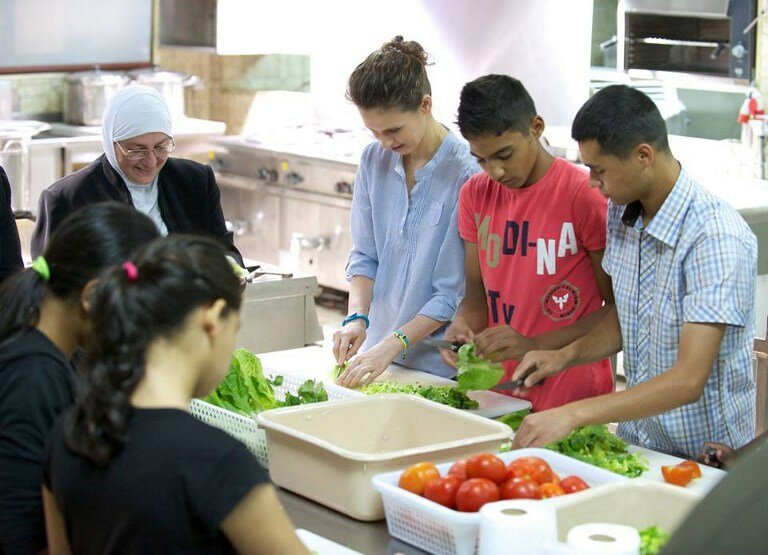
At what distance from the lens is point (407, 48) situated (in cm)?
322

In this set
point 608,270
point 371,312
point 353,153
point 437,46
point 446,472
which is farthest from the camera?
point 353,153

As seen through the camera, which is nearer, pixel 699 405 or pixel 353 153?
pixel 699 405

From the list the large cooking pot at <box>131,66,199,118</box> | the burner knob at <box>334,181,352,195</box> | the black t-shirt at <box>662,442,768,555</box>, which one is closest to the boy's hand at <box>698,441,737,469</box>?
the black t-shirt at <box>662,442,768,555</box>

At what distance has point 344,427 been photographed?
104 inches

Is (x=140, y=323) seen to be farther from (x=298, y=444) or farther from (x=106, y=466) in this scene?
(x=298, y=444)

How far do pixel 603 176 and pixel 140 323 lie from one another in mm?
1296

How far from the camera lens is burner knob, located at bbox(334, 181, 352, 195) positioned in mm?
6594

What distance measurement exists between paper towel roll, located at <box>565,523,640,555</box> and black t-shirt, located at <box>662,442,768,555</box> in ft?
1.58

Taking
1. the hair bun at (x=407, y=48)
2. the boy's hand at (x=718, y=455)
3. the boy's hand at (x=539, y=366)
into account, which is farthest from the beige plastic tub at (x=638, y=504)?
the hair bun at (x=407, y=48)

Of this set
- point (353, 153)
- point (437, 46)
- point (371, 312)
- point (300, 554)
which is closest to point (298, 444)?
point (300, 554)

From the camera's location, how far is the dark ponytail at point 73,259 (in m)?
2.03

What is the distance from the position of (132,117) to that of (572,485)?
180cm

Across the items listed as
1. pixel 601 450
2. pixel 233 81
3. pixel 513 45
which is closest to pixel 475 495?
pixel 601 450

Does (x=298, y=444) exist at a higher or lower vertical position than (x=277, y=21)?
lower
